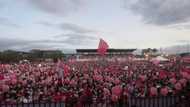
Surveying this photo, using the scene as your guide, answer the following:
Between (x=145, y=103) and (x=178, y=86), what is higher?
(x=178, y=86)

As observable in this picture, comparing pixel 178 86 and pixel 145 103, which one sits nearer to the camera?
pixel 178 86

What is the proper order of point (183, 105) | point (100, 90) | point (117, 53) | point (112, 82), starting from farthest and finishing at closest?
point (117, 53) < point (112, 82) < point (100, 90) < point (183, 105)

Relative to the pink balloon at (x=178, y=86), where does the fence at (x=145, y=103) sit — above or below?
below

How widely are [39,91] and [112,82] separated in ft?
9.45

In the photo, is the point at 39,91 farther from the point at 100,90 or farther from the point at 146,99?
the point at 146,99

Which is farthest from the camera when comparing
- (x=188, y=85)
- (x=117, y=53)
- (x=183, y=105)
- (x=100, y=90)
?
(x=117, y=53)

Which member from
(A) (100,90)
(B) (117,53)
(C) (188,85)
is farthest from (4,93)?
(B) (117,53)

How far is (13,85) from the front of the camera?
15.9m

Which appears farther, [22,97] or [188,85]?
[22,97]

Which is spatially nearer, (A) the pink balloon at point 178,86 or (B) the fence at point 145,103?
(B) the fence at point 145,103

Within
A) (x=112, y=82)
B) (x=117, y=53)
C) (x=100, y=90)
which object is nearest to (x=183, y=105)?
(x=100, y=90)

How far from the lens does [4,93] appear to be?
14391 mm

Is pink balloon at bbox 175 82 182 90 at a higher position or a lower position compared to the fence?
higher

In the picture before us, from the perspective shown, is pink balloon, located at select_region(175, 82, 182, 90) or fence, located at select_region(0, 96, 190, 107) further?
pink balloon, located at select_region(175, 82, 182, 90)
